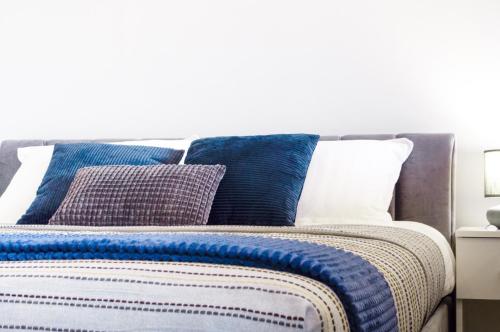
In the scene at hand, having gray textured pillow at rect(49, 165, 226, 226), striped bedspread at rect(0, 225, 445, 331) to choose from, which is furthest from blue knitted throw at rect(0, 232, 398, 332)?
gray textured pillow at rect(49, 165, 226, 226)

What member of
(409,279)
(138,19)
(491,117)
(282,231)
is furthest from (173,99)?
(409,279)

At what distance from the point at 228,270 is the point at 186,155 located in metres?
1.64

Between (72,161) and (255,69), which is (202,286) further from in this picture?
(255,69)

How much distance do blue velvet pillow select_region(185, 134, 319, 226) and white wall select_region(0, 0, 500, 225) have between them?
0.58 m

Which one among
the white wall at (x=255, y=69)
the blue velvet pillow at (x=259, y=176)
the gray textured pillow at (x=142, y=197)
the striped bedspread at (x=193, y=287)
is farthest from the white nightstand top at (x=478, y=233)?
the striped bedspread at (x=193, y=287)

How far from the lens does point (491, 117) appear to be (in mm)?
3000

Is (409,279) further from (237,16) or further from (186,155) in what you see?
(237,16)

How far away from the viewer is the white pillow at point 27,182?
2770 millimetres

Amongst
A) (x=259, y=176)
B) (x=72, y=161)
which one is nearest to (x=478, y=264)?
(x=259, y=176)

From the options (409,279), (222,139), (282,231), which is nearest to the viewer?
(409,279)

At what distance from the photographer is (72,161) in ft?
9.04

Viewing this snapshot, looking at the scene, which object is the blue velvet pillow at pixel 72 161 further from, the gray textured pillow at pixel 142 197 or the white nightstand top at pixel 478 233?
the white nightstand top at pixel 478 233

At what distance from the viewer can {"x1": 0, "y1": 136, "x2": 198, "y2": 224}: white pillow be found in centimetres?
277

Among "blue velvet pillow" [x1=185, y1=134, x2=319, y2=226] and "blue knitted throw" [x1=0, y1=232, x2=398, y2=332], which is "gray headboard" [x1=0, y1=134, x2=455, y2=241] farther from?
"blue knitted throw" [x1=0, y1=232, x2=398, y2=332]
